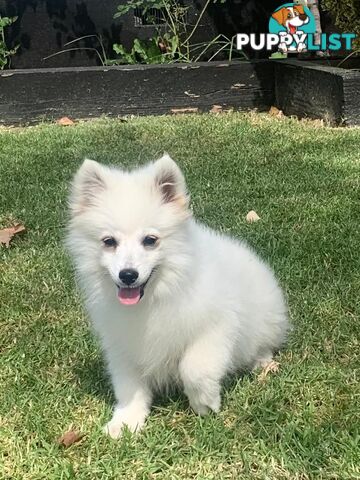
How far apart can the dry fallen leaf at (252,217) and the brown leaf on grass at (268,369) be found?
1.59 metres

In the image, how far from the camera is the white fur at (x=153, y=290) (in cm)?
202

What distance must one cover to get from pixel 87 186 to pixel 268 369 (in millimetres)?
1038

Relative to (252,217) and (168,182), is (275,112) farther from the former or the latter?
(168,182)

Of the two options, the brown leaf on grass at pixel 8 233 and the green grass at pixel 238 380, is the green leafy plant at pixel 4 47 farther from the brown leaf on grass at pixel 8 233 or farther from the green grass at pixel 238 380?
the brown leaf on grass at pixel 8 233

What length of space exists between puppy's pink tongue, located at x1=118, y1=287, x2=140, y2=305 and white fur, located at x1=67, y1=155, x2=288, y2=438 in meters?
0.07

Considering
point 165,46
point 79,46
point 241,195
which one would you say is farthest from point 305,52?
point 241,195

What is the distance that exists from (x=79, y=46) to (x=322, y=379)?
7380mm

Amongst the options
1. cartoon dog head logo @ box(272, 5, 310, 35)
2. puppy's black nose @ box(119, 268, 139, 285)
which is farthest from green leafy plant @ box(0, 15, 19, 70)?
puppy's black nose @ box(119, 268, 139, 285)

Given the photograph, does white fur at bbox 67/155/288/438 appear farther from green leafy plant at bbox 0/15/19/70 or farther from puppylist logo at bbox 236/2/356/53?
green leafy plant at bbox 0/15/19/70

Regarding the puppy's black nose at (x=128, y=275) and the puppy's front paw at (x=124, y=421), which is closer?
the puppy's black nose at (x=128, y=275)

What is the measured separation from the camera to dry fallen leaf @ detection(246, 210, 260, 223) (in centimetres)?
406

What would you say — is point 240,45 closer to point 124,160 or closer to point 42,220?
point 124,160

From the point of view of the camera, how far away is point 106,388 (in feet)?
8.18

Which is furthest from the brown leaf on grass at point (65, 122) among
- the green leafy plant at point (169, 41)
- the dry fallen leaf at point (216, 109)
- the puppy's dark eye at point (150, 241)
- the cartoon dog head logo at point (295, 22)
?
the puppy's dark eye at point (150, 241)
